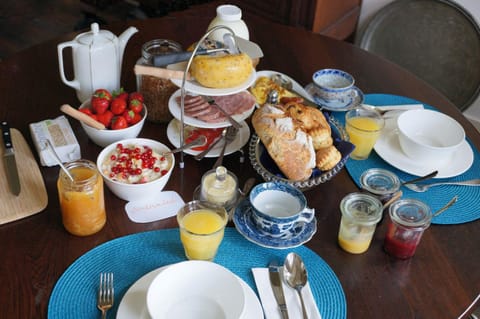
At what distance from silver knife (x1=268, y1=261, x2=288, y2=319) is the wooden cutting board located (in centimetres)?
54

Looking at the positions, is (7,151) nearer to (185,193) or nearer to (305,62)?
(185,193)

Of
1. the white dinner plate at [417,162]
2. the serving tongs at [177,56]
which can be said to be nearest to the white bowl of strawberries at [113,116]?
the serving tongs at [177,56]

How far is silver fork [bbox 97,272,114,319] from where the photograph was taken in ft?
3.22

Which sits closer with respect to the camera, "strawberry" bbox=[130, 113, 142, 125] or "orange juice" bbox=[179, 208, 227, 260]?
"orange juice" bbox=[179, 208, 227, 260]

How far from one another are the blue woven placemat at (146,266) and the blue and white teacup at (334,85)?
0.58 metres

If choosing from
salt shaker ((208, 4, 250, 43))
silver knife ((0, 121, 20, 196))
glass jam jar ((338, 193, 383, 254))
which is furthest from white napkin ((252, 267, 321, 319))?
salt shaker ((208, 4, 250, 43))

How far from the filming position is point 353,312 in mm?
1023

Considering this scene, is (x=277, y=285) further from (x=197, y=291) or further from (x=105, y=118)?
(x=105, y=118)

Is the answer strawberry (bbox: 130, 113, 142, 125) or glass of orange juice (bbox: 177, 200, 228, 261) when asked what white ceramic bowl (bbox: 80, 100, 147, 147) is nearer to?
strawberry (bbox: 130, 113, 142, 125)

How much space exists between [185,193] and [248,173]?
0.18 metres

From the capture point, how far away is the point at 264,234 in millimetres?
1142

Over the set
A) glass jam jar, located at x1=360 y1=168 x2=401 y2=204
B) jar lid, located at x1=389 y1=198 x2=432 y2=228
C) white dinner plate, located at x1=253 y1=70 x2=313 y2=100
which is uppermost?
jar lid, located at x1=389 y1=198 x2=432 y2=228

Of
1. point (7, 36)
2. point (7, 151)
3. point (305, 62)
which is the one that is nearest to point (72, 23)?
point (7, 36)

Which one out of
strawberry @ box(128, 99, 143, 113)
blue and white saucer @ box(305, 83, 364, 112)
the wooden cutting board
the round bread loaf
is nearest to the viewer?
the wooden cutting board
